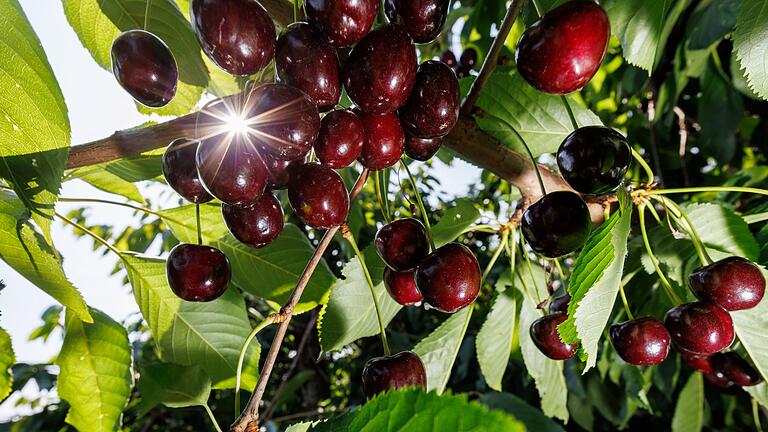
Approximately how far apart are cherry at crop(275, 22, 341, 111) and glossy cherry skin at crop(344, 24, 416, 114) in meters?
0.03

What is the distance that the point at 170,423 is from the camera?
3.93 m

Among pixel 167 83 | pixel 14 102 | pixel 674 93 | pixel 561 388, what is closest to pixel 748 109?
pixel 674 93

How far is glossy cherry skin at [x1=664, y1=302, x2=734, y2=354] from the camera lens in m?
0.75

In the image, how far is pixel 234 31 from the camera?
1.86ft

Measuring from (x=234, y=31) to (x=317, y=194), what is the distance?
0.73ft

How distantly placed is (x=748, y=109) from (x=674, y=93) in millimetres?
541

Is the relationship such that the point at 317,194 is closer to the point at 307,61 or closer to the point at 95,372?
the point at 307,61

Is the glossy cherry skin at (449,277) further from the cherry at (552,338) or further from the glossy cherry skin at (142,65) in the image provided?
the glossy cherry skin at (142,65)

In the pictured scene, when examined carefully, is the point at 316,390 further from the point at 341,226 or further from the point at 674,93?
the point at 341,226

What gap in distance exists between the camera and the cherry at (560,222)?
668 millimetres

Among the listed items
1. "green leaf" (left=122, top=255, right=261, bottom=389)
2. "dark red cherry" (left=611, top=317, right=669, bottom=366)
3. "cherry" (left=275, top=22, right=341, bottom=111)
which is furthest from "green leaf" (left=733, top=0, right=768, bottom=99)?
"green leaf" (left=122, top=255, right=261, bottom=389)

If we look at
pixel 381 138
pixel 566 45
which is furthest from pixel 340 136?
pixel 566 45

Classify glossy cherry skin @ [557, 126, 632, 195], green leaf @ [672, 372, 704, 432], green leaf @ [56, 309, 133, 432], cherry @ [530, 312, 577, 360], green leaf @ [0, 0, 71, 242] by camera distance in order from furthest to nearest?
green leaf @ [672, 372, 704, 432], green leaf @ [56, 309, 133, 432], cherry @ [530, 312, 577, 360], glossy cherry skin @ [557, 126, 632, 195], green leaf @ [0, 0, 71, 242]

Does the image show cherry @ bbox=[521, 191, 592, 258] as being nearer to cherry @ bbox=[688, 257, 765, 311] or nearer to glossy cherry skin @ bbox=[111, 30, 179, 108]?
cherry @ bbox=[688, 257, 765, 311]
